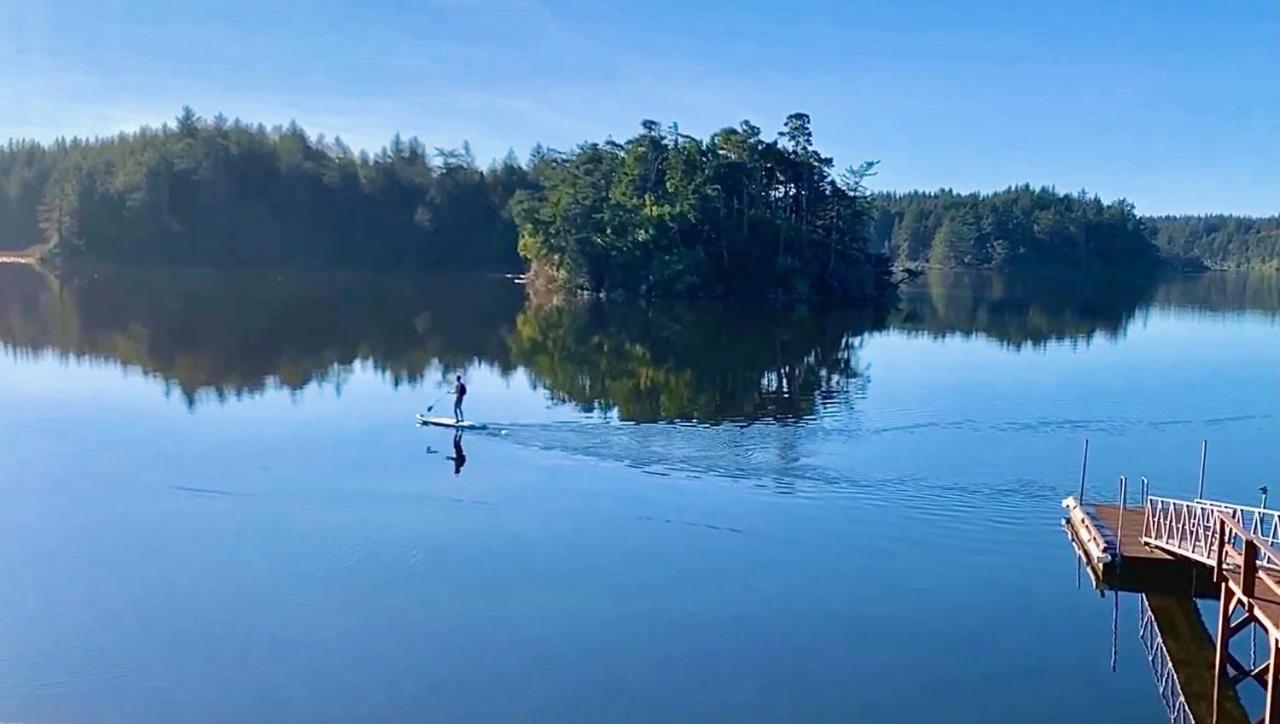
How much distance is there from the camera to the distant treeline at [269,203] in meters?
114

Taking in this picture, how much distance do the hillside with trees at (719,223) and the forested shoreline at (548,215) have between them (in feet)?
0.41

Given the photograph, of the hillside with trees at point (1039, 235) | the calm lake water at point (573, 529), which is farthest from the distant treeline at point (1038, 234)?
the calm lake water at point (573, 529)

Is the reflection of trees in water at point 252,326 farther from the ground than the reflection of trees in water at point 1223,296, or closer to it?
closer to it

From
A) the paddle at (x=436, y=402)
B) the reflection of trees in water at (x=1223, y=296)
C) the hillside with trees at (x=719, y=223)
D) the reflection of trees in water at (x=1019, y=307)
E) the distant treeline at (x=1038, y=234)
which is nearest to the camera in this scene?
the paddle at (x=436, y=402)

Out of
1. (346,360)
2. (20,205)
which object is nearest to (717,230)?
(346,360)

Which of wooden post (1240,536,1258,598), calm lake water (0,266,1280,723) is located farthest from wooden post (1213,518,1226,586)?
calm lake water (0,266,1280,723)

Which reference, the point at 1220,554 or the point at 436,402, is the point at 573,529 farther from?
the point at 436,402

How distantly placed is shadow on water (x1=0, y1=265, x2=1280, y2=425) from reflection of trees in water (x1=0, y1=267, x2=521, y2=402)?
0.46ft

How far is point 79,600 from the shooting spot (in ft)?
53.9

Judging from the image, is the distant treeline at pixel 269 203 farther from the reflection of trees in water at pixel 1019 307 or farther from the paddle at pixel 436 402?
the paddle at pixel 436 402

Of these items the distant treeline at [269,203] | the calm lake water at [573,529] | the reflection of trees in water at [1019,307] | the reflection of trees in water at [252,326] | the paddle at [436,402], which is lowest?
the calm lake water at [573,529]

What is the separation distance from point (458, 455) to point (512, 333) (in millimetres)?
29887

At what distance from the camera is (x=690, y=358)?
46875 mm

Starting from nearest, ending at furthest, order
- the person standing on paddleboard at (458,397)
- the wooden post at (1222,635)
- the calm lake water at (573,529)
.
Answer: the calm lake water at (573,529) → the wooden post at (1222,635) → the person standing on paddleboard at (458,397)
